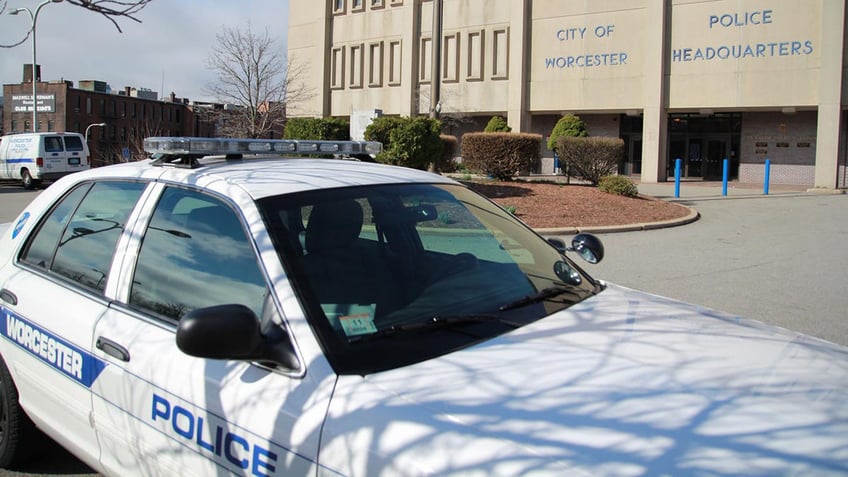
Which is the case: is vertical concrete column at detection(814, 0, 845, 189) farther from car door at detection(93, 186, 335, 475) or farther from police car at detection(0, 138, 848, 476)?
car door at detection(93, 186, 335, 475)

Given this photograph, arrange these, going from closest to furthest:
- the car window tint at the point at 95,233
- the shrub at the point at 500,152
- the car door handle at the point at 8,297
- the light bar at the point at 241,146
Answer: the car window tint at the point at 95,233 → the light bar at the point at 241,146 → the car door handle at the point at 8,297 → the shrub at the point at 500,152

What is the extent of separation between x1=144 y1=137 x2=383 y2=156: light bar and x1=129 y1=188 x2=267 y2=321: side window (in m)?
0.31

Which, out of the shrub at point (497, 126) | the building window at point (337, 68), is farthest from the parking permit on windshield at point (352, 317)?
the building window at point (337, 68)

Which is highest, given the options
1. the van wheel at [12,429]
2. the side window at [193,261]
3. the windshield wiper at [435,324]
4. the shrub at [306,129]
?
the shrub at [306,129]

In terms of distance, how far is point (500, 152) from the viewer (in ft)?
66.6

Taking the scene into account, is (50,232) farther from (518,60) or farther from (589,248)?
(518,60)

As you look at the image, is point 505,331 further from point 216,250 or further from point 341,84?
point 341,84

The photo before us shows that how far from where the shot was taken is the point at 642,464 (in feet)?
5.75

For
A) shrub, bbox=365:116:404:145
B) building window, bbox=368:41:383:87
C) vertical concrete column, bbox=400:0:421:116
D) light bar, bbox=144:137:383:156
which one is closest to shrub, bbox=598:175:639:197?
shrub, bbox=365:116:404:145

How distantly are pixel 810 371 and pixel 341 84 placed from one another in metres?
46.2

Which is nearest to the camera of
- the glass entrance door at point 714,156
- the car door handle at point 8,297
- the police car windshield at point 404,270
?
the police car windshield at point 404,270

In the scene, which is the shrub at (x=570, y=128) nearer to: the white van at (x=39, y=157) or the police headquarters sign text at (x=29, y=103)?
the white van at (x=39, y=157)

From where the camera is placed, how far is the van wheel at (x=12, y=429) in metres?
3.64

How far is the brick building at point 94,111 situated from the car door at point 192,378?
241ft
